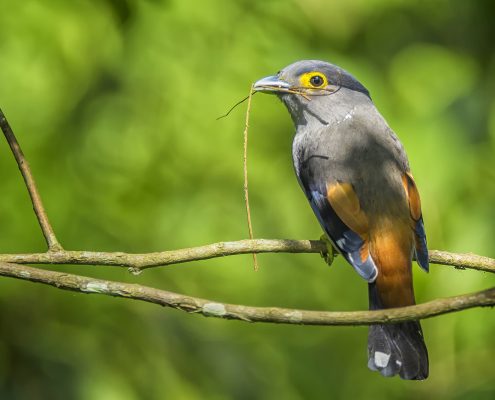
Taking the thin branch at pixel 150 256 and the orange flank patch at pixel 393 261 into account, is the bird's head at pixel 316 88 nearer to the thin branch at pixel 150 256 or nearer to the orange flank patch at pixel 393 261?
the orange flank patch at pixel 393 261

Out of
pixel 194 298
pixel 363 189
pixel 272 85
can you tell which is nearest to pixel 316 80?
pixel 272 85

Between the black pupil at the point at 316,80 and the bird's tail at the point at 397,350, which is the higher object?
the black pupil at the point at 316,80

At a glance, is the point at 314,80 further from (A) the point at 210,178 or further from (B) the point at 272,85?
(A) the point at 210,178

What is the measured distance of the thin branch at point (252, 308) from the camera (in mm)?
2405

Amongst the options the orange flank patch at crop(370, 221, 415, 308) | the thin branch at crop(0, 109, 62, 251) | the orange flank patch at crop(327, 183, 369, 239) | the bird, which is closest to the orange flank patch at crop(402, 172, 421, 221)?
the bird

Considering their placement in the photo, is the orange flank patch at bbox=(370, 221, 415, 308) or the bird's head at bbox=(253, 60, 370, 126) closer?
the orange flank patch at bbox=(370, 221, 415, 308)

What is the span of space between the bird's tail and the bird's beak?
1.53 meters

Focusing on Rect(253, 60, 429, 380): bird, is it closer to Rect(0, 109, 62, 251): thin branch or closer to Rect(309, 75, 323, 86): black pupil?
Rect(309, 75, 323, 86): black pupil

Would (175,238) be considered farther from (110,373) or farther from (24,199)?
(110,373)

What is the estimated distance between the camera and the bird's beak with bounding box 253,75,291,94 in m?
4.80

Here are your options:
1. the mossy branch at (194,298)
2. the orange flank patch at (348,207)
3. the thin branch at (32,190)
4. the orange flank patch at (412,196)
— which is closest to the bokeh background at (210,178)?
the orange flank patch at (412,196)

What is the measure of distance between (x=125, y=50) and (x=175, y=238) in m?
1.33

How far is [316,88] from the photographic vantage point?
4.95m

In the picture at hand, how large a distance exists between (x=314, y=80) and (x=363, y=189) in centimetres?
113
